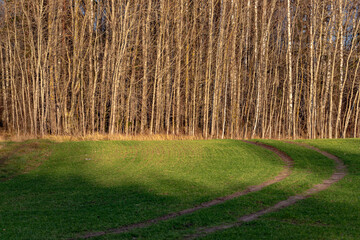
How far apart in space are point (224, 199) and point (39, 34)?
19.8 meters

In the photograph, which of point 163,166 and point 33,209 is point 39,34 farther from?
point 33,209

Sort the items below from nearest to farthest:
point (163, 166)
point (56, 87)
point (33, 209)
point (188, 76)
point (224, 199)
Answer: point (33, 209) → point (224, 199) → point (163, 166) → point (56, 87) → point (188, 76)

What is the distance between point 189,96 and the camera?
98.7 feet

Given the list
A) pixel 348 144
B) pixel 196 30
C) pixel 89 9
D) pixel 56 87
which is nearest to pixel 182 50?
pixel 196 30

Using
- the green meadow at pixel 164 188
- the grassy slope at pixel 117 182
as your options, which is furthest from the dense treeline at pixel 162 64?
the grassy slope at pixel 117 182

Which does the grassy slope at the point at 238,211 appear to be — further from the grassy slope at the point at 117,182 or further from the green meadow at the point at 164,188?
the grassy slope at the point at 117,182

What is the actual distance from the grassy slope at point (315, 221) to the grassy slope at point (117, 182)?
92.7 inches

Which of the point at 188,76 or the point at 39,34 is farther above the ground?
the point at 39,34

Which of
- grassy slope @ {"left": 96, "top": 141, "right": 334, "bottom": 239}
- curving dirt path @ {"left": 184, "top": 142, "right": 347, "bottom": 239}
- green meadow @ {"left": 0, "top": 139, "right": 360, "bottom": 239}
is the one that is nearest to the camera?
grassy slope @ {"left": 96, "top": 141, "right": 334, "bottom": 239}

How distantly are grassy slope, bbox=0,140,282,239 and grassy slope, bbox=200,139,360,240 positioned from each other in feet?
7.73

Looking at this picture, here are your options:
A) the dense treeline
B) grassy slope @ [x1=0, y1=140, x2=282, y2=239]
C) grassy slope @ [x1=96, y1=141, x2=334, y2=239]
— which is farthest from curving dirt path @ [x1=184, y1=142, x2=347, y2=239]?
the dense treeline

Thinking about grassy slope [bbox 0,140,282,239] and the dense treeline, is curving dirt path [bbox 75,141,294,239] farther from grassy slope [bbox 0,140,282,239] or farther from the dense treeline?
the dense treeline

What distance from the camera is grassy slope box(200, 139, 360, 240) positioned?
6355 millimetres

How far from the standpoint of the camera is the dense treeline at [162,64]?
84.0 feet
